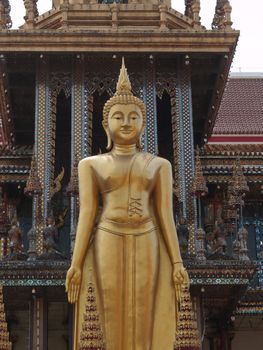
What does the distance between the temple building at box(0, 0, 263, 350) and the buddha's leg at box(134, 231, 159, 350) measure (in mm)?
6696

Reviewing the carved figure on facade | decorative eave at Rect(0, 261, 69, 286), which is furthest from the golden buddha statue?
the carved figure on facade

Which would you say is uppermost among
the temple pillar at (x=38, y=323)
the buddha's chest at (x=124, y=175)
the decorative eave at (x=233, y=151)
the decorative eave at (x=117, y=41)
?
the decorative eave at (x=117, y=41)

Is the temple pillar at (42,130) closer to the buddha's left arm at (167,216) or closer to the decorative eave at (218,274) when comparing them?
the decorative eave at (218,274)

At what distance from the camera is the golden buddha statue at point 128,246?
726 centimetres

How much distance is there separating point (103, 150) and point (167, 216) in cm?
1050

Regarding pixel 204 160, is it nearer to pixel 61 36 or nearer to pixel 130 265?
pixel 61 36

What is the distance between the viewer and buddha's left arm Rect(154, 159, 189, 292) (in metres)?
7.47

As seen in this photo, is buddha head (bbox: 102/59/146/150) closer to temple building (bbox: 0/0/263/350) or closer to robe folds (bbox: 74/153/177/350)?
robe folds (bbox: 74/153/177/350)

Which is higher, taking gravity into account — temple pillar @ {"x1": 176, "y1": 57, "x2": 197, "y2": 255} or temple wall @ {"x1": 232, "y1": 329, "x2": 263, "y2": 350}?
temple pillar @ {"x1": 176, "y1": 57, "x2": 197, "y2": 255}

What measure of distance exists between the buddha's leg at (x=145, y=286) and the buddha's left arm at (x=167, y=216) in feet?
0.49

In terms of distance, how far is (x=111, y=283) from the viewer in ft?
24.0

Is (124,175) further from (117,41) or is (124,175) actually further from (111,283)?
(117,41)

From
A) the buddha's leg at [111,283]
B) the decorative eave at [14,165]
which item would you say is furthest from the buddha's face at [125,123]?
the decorative eave at [14,165]

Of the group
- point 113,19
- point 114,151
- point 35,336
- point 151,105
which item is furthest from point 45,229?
point 114,151
